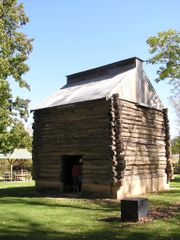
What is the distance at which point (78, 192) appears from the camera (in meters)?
22.0

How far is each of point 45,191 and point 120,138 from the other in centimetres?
648

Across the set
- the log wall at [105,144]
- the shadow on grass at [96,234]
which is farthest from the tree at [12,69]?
the shadow on grass at [96,234]

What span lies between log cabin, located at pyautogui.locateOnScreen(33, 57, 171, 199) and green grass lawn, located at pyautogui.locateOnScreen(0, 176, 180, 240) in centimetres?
216

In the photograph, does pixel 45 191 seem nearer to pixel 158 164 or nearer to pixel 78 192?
pixel 78 192

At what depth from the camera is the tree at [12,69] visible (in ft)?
84.1

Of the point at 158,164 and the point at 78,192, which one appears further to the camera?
the point at 158,164

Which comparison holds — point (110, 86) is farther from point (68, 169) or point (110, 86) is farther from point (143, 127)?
point (68, 169)

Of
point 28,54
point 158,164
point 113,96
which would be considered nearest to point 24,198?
point 113,96

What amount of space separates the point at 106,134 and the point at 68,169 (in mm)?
5585

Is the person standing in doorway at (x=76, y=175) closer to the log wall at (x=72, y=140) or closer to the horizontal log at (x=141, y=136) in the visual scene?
the log wall at (x=72, y=140)

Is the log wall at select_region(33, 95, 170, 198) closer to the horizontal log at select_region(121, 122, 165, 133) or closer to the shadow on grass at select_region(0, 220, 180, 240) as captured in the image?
the horizontal log at select_region(121, 122, 165, 133)

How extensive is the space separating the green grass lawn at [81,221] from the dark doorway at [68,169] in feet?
12.7

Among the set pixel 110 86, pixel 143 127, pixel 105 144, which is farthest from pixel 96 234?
pixel 143 127

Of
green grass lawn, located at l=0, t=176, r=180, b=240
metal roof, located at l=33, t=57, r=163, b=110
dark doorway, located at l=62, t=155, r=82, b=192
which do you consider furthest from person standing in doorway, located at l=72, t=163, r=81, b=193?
metal roof, located at l=33, t=57, r=163, b=110
